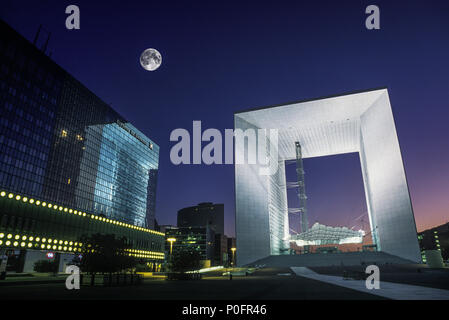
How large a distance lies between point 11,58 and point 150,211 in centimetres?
8222

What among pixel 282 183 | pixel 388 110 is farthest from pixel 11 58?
pixel 388 110

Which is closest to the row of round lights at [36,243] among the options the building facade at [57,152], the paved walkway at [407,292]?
the building facade at [57,152]

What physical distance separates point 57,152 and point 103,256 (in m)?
76.1

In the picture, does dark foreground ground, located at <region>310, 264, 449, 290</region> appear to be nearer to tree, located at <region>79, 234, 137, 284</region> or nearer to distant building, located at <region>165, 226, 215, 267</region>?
tree, located at <region>79, 234, 137, 284</region>

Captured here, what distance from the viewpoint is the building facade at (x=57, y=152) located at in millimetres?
68312

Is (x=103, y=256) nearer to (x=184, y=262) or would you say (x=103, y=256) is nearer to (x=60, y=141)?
(x=184, y=262)

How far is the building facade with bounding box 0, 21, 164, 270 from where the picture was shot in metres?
68.3

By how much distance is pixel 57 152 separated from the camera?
87312 millimetres

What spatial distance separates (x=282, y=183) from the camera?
337 ft

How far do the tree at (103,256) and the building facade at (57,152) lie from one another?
43.1 m

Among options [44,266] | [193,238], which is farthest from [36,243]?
[193,238]

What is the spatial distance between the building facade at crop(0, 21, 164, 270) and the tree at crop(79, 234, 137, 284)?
43.1 m

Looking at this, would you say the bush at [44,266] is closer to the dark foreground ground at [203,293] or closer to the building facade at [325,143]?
the building facade at [325,143]

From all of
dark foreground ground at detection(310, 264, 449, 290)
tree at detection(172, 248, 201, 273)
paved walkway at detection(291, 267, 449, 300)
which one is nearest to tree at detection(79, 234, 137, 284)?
tree at detection(172, 248, 201, 273)
